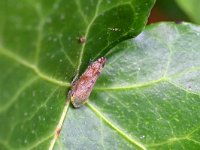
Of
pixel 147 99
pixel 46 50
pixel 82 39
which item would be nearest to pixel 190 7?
pixel 147 99

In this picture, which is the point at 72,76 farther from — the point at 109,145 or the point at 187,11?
the point at 187,11

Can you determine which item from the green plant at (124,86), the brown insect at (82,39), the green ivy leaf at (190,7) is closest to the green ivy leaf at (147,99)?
the green plant at (124,86)

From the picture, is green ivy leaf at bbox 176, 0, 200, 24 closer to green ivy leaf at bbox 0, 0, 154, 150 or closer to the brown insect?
green ivy leaf at bbox 0, 0, 154, 150

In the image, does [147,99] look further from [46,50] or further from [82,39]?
[46,50]

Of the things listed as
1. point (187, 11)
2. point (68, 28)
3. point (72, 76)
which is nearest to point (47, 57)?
point (68, 28)

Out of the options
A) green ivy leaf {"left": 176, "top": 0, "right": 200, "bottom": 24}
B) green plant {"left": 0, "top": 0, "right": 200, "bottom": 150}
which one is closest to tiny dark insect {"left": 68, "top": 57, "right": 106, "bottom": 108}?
green plant {"left": 0, "top": 0, "right": 200, "bottom": 150}
